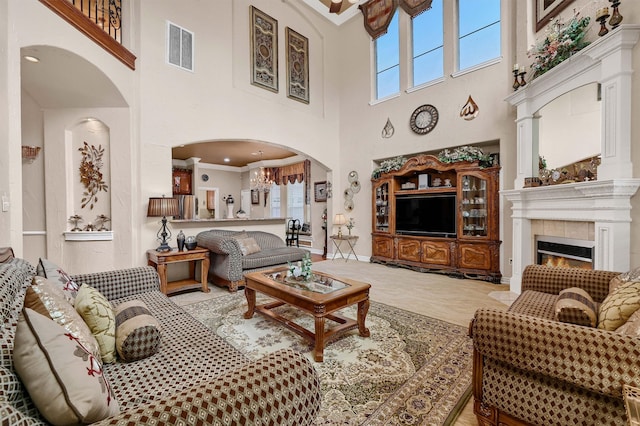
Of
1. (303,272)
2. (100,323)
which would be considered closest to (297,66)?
(303,272)

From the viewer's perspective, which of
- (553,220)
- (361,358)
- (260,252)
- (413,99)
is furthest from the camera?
(413,99)

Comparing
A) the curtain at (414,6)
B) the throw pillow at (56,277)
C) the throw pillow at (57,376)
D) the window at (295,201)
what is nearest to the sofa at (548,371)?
the throw pillow at (57,376)

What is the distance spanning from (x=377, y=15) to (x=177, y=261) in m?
6.14

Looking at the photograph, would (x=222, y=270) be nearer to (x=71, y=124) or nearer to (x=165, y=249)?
(x=165, y=249)

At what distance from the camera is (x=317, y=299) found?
2.23 metres

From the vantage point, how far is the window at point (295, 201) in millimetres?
8766

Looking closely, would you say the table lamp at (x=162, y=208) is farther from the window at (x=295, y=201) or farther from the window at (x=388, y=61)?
the window at (x=295, y=201)

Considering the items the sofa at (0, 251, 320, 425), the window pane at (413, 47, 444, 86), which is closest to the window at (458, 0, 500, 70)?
the window pane at (413, 47, 444, 86)

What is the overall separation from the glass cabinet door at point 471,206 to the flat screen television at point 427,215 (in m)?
0.17

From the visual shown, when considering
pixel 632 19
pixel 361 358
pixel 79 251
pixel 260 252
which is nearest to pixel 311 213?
pixel 260 252

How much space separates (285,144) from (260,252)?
2.32m

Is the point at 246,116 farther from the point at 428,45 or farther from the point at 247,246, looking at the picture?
the point at 428,45

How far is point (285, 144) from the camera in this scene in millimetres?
5734

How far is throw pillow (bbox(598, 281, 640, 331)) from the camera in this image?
56.1 inches
